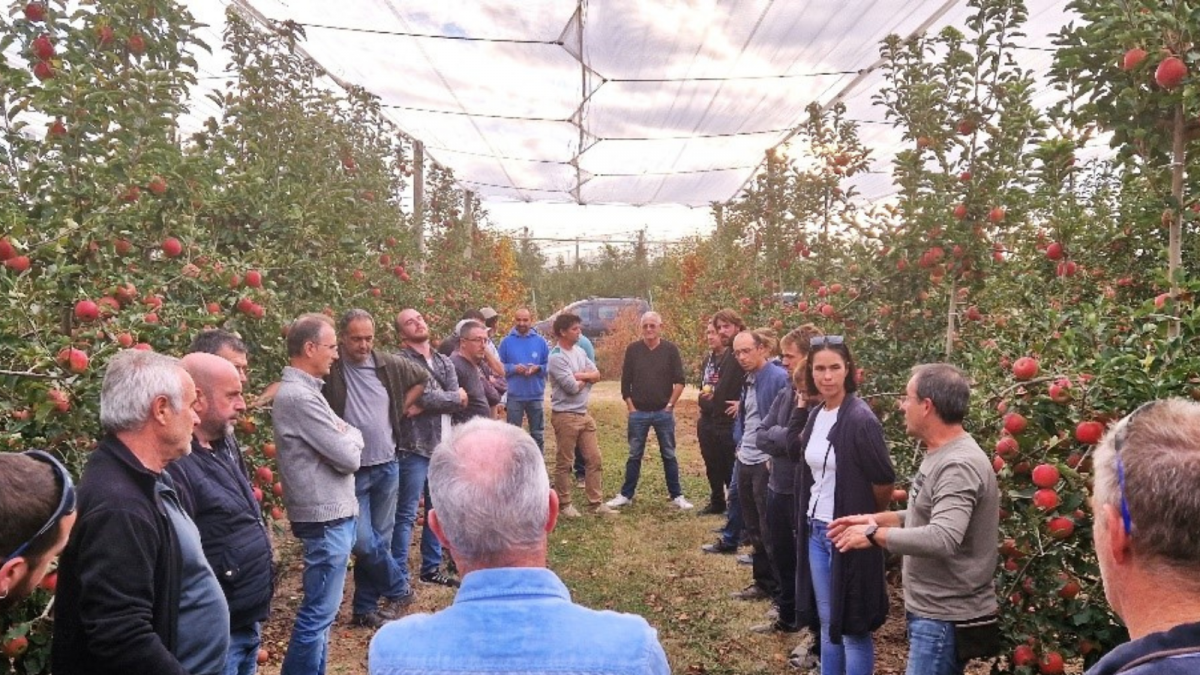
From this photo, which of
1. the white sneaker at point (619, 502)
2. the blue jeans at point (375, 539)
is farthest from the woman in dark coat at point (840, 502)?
the white sneaker at point (619, 502)

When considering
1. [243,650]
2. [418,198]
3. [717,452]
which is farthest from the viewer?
[418,198]

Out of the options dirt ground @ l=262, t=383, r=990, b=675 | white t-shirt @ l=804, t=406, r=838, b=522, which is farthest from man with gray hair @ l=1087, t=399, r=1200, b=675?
dirt ground @ l=262, t=383, r=990, b=675

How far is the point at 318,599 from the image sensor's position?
3705 mm

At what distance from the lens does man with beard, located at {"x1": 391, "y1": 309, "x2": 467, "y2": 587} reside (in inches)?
219

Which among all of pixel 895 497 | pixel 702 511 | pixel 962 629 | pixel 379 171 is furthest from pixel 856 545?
pixel 379 171

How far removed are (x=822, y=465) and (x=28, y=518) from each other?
295cm

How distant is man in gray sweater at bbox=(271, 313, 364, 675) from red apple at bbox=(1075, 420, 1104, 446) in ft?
9.34

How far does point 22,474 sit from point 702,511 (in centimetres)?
660

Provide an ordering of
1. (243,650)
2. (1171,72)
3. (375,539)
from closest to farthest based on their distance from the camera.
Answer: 1. (1171,72)
2. (243,650)
3. (375,539)

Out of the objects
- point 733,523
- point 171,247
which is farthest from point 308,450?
point 733,523

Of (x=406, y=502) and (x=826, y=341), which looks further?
(x=406, y=502)

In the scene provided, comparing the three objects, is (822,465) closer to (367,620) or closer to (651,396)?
(367,620)

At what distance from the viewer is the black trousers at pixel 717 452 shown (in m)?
7.23

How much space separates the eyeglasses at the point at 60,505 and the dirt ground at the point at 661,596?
9.67ft
